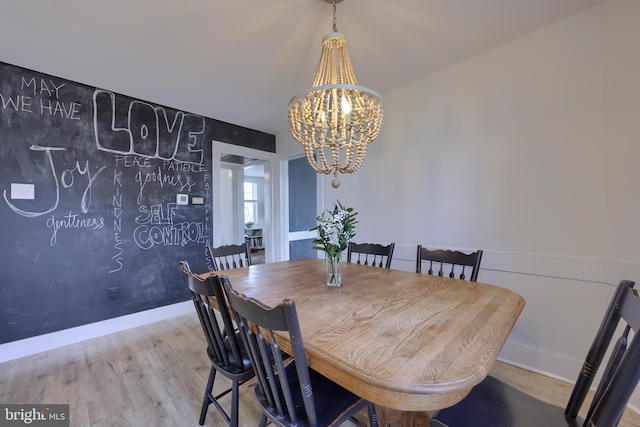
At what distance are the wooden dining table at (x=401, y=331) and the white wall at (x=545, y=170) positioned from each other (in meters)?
0.84

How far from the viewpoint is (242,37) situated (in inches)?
77.4

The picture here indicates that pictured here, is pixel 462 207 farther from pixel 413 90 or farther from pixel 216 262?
pixel 216 262

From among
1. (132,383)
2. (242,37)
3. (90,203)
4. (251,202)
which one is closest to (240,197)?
(251,202)

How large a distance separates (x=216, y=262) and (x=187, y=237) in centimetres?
134

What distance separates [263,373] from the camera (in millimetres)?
1026

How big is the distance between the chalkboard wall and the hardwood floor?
0.43m

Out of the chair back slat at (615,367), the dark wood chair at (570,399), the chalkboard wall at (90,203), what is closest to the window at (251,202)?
Answer: the chalkboard wall at (90,203)

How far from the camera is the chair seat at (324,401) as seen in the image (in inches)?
38.7

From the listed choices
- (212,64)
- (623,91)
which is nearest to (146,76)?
(212,64)

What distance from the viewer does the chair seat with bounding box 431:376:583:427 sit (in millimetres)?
943

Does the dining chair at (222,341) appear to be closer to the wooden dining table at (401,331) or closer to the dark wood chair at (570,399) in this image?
the wooden dining table at (401,331)

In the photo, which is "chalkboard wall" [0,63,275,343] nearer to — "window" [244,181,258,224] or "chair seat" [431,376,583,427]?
"chair seat" [431,376,583,427]

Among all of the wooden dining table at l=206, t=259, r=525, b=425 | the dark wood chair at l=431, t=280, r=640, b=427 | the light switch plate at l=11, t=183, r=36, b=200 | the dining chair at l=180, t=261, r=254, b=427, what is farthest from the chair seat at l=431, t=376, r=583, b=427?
the light switch plate at l=11, t=183, r=36, b=200

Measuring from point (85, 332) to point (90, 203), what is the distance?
1.25m
